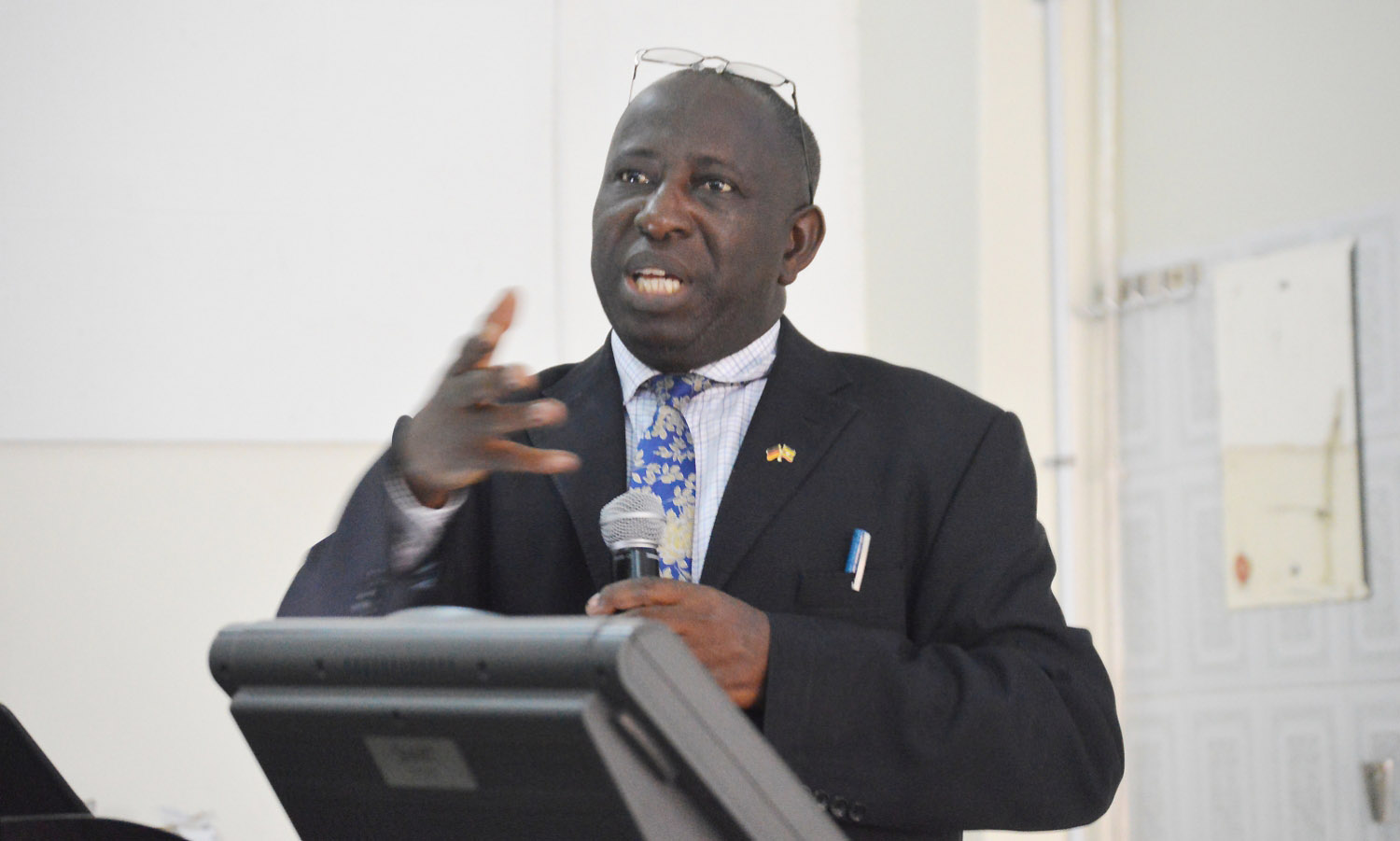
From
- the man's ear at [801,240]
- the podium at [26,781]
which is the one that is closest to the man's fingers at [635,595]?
the podium at [26,781]

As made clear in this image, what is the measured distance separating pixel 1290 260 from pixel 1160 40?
0.82 meters

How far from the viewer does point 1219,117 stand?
3811 millimetres

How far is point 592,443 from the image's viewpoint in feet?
5.68

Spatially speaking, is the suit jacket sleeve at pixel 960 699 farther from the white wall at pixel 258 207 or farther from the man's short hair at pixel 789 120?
the white wall at pixel 258 207

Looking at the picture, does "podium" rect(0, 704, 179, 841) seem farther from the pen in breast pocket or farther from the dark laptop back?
the pen in breast pocket

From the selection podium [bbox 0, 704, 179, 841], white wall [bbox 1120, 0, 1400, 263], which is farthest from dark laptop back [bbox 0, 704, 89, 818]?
white wall [bbox 1120, 0, 1400, 263]

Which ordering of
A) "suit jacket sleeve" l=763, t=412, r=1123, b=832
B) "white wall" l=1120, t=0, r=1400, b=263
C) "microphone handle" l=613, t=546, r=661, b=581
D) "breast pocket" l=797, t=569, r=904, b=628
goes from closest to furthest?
"microphone handle" l=613, t=546, r=661, b=581 → "suit jacket sleeve" l=763, t=412, r=1123, b=832 → "breast pocket" l=797, t=569, r=904, b=628 → "white wall" l=1120, t=0, r=1400, b=263

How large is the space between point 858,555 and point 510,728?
0.87 m

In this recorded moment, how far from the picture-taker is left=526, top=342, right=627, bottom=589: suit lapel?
1.64m

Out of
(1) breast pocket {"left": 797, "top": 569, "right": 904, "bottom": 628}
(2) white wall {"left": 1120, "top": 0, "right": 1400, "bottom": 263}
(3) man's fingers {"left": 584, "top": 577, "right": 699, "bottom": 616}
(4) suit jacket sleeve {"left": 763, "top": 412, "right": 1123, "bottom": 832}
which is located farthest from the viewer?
(2) white wall {"left": 1120, "top": 0, "right": 1400, "bottom": 263}

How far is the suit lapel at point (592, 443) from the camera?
164 centimetres

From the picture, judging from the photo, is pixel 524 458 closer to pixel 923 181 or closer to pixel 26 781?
pixel 26 781

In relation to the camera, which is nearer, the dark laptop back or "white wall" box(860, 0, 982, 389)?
the dark laptop back

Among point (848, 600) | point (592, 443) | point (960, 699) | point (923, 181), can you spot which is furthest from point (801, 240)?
point (923, 181)
